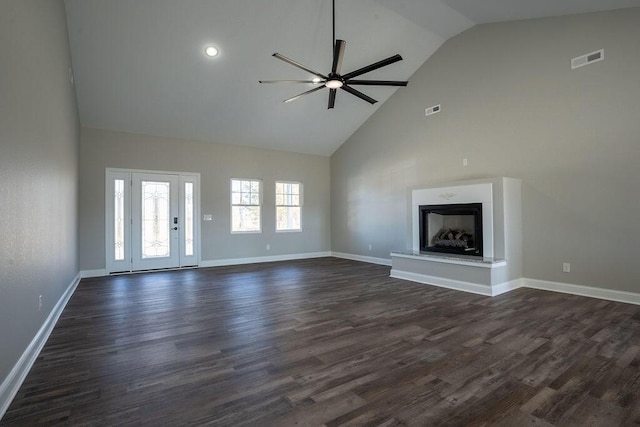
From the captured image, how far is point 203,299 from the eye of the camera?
438 cm

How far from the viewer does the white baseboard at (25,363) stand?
72.6 inches

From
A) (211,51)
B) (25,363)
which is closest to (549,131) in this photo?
A: (211,51)

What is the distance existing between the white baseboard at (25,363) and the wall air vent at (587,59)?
21.8ft

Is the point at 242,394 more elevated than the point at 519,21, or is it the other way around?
the point at 519,21

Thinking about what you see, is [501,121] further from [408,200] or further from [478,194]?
[408,200]

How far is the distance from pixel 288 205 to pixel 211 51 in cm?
429

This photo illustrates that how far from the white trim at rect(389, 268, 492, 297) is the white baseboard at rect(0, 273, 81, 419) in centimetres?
480

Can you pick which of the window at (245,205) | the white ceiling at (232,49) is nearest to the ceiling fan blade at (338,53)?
the white ceiling at (232,49)

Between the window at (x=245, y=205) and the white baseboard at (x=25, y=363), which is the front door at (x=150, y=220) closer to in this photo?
the window at (x=245, y=205)

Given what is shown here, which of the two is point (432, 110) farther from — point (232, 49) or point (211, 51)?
point (211, 51)

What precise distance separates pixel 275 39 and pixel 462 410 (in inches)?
211

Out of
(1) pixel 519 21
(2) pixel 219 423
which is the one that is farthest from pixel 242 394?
(1) pixel 519 21

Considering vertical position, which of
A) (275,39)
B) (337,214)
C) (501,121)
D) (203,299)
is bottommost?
(203,299)

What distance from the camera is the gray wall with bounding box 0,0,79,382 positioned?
1928 millimetres
